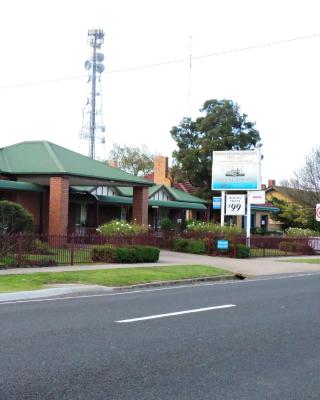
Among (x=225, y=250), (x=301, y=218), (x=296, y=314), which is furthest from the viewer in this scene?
(x=301, y=218)

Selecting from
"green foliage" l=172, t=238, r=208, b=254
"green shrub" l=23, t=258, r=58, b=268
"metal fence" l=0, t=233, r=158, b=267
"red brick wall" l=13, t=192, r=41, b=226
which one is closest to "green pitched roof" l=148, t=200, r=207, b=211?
"green foliage" l=172, t=238, r=208, b=254

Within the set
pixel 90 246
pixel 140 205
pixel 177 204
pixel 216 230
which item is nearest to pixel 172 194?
pixel 177 204

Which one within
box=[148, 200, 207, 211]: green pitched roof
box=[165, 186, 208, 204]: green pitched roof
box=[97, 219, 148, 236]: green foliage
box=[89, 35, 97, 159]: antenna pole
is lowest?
box=[97, 219, 148, 236]: green foliage

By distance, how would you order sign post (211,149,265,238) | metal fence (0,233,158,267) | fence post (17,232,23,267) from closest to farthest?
1. fence post (17,232,23,267)
2. metal fence (0,233,158,267)
3. sign post (211,149,265,238)

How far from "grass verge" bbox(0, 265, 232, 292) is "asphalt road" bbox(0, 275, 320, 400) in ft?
9.05

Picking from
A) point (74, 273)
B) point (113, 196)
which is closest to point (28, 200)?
point (113, 196)

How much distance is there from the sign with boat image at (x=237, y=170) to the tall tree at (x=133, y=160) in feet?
137

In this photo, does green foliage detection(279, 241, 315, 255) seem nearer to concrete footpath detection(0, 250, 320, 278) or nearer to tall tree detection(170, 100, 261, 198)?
concrete footpath detection(0, 250, 320, 278)

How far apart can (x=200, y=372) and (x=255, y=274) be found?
1456 cm

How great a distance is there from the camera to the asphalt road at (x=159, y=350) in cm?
591

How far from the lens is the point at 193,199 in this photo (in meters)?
46.3

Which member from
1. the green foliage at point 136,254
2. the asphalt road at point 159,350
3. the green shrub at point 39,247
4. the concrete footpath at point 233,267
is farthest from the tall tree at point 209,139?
the asphalt road at point 159,350

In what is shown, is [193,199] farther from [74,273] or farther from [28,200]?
[74,273]

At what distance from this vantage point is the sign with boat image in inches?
1315
